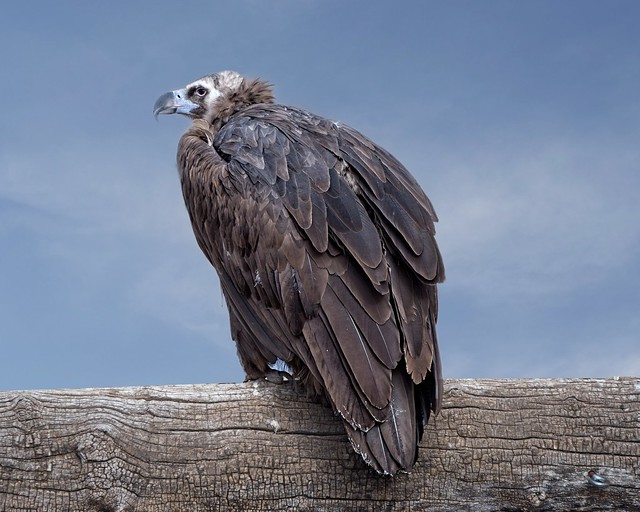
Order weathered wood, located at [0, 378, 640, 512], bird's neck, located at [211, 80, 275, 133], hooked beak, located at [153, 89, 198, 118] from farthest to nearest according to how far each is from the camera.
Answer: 1. hooked beak, located at [153, 89, 198, 118]
2. bird's neck, located at [211, 80, 275, 133]
3. weathered wood, located at [0, 378, 640, 512]

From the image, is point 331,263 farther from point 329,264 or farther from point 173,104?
point 173,104

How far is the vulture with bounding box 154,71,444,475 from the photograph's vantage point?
3.73 metres

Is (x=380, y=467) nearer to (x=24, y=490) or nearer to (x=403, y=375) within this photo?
(x=403, y=375)

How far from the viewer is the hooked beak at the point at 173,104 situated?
23.4ft

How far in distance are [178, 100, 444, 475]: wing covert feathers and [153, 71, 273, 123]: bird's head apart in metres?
1.43

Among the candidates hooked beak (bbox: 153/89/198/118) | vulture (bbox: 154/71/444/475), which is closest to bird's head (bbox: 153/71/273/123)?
hooked beak (bbox: 153/89/198/118)

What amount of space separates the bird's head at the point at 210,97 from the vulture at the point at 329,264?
1.34m

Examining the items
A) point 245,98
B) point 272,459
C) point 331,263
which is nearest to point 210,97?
point 245,98

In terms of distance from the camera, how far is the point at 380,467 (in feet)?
11.7

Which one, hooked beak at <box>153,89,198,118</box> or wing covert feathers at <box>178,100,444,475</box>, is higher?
hooked beak at <box>153,89,198,118</box>

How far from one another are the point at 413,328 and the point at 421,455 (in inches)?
22.0

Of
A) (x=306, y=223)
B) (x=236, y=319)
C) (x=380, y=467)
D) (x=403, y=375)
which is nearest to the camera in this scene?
(x=380, y=467)

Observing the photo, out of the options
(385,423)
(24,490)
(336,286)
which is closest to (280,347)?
(336,286)

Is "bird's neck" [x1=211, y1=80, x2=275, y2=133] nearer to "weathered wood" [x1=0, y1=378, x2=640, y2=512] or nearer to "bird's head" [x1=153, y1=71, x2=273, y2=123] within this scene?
"bird's head" [x1=153, y1=71, x2=273, y2=123]
